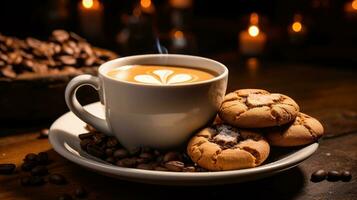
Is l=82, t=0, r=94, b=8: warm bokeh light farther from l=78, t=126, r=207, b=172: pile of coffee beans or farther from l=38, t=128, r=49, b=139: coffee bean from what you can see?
l=78, t=126, r=207, b=172: pile of coffee beans

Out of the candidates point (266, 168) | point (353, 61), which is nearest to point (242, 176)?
point (266, 168)

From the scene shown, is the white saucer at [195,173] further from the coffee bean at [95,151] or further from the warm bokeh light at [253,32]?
the warm bokeh light at [253,32]

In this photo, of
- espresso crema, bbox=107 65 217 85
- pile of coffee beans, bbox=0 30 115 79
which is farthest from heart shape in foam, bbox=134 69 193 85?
pile of coffee beans, bbox=0 30 115 79

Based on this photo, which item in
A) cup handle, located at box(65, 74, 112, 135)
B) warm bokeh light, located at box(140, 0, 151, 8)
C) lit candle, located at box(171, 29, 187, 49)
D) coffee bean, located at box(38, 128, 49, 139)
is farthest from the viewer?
warm bokeh light, located at box(140, 0, 151, 8)

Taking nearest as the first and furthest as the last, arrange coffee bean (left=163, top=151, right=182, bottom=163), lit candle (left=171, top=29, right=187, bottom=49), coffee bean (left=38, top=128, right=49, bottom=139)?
coffee bean (left=163, top=151, right=182, bottom=163), coffee bean (left=38, top=128, right=49, bottom=139), lit candle (left=171, top=29, right=187, bottom=49)

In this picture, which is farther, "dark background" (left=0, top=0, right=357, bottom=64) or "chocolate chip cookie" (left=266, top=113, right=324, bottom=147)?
"dark background" (left=0, top=0, right=357, bottom=64)

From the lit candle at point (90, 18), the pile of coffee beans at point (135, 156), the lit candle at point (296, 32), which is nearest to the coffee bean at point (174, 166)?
the pile of coffee beans at point (135, 156)

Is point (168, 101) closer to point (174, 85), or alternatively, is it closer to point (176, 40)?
point (174, 85)
